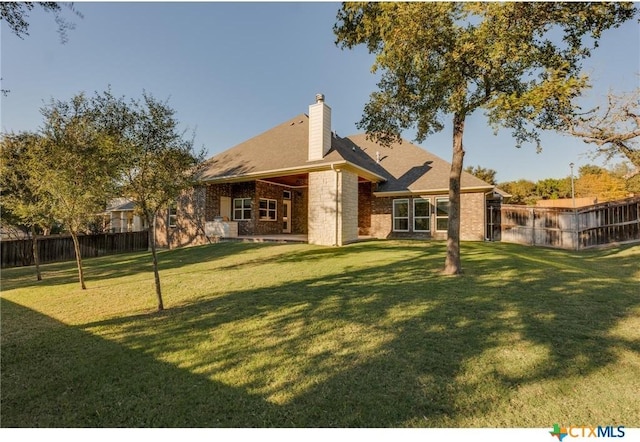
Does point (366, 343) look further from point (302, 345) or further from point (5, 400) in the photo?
point (5, 400)

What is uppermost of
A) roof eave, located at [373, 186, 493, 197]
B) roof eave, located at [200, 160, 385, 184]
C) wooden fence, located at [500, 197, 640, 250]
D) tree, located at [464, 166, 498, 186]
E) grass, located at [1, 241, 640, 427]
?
tree, located at [464, 166, 498, 186]

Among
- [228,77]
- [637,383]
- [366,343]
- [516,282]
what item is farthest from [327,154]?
[637,383]

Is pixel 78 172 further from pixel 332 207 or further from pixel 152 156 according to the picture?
pixel 332 207

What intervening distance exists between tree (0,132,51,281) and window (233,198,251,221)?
9193 mm

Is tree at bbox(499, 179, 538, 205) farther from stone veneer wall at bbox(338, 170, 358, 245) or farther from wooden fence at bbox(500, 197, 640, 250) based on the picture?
stone veneer wall at bbox(338, 170, 358, 245)

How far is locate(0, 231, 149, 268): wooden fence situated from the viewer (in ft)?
50.1

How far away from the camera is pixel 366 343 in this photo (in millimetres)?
4242

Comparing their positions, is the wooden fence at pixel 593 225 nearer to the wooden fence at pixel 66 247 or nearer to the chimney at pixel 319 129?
the chimney at pixel 319 129

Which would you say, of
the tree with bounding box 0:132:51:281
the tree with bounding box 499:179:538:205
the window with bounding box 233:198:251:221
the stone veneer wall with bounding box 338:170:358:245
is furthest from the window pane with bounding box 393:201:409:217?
the tree with bounding box 499:179:538:205

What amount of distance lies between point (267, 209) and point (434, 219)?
9959 mm

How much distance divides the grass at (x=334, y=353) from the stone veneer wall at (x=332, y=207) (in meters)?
5.88

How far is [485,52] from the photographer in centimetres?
621

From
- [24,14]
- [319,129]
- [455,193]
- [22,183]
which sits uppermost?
[319,129]
